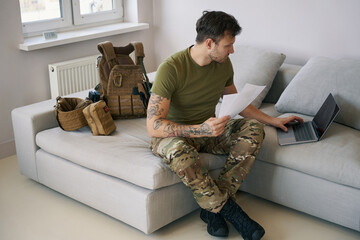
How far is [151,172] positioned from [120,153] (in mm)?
268

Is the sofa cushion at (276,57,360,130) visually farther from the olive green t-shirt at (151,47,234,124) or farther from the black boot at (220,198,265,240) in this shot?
the black boot at (220,198,265,240)

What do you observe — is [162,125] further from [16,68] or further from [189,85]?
[16,68]

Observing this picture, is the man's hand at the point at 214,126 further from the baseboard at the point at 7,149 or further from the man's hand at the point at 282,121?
the baseboard at the point at 7,149

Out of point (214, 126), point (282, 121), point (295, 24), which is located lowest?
point (282, 121)

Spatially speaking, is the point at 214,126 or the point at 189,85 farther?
the point at 189,85

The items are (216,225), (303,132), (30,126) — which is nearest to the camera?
(216,225)

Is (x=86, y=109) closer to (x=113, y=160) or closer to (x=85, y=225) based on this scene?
(x=113, y=160)

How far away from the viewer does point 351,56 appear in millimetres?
3291

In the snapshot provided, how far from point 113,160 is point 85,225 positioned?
400 mm

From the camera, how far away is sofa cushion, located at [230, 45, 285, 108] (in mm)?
3195

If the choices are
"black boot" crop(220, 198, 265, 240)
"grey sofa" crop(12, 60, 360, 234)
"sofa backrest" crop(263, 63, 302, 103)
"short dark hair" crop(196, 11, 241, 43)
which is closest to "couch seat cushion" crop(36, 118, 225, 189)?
"grey sofa" crop(12, 60, 360, 234)

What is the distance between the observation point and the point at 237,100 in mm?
2215

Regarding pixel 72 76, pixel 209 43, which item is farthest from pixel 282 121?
pixel 72 76

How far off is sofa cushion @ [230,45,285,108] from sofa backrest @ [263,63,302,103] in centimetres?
7
